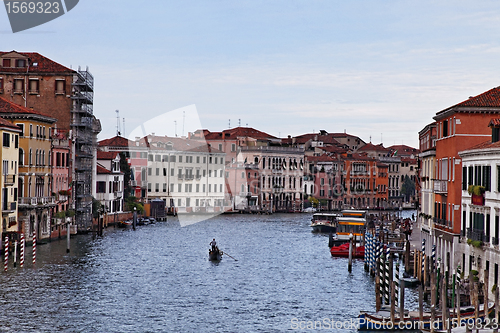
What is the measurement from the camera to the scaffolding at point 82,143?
170 ft

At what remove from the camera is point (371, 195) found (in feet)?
377

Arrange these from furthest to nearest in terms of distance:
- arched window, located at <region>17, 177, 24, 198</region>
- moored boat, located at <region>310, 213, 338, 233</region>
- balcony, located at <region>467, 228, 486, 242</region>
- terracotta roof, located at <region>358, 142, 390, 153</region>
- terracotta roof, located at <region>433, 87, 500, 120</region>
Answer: terracotta roof, located at <region>358, 142, 390, 153</region>
moored boat, located at <region>310, 213, 338, 233</region>
arched window, located at <region>17, 177, 24, 198</region>
terracotta roof, located at <region>433, 87, 500, 120</region>
balcony, located at <region>467, 228, 486, 242</region>

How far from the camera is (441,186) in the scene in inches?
1183

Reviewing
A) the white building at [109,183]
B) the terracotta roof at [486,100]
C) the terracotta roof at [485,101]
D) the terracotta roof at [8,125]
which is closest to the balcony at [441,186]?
the terracotta roof at [485,101]

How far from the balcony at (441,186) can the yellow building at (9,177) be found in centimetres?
1886

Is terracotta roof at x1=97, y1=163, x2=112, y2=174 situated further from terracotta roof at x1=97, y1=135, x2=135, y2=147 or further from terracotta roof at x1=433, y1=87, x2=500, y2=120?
terracotta roof at x1=433, y1=87, x2=500, y2=120

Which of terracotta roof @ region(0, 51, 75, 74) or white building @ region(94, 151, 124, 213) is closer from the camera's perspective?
terracotta roof @ region(0, 51, 75, 74)

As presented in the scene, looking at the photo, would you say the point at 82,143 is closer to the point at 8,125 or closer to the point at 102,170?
the point at 102,170

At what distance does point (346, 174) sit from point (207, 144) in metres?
25.2

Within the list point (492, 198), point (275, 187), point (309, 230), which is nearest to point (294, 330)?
point (492, 198)

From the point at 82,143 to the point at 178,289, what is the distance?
83.2ft

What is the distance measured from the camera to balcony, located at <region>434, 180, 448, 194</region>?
29.6m

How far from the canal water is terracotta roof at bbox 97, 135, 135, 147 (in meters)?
34.4

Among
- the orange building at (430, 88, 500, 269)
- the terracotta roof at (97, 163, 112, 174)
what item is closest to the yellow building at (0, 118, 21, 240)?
the orange building at (430, 88, 500, 269)
